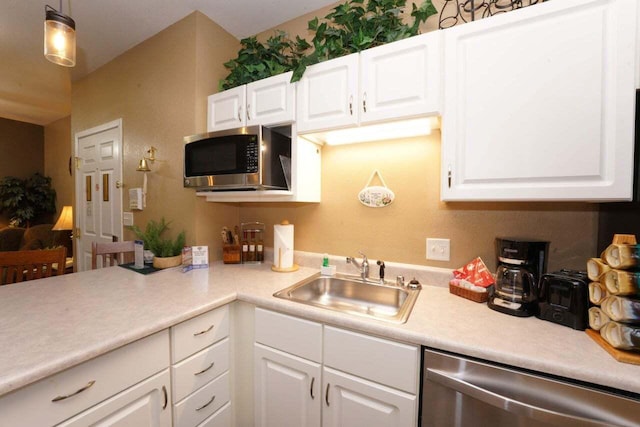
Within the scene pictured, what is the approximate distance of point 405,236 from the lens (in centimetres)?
148

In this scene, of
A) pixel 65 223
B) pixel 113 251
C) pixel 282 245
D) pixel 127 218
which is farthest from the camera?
pixel 65 223

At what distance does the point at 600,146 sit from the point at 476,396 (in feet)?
2.98

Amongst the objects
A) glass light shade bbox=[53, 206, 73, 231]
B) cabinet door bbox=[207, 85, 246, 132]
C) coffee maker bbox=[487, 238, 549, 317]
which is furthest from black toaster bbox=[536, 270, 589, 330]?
glass light shade bbox=[53, 206, 73, 231]

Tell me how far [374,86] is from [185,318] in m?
1.29

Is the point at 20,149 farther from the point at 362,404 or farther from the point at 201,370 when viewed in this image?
the point at 362,404

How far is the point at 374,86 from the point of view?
1203 millimetres

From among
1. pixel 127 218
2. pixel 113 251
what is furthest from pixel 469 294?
pixel 127 218

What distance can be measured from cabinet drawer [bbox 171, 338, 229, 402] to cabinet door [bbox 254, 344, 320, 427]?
0.16 metres

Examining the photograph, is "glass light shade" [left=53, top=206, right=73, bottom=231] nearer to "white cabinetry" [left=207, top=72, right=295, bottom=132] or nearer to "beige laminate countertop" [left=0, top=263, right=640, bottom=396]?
"beige laminate countertop" [left=0, top=263, right=640, bottom=396]

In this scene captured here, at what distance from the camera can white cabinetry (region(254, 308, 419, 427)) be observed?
0.89m

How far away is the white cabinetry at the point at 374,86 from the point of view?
3.58 feet

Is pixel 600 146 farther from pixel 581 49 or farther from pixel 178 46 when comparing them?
pixel 178 46

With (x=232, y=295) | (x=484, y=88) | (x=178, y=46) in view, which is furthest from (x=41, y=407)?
(x=178, y=46)

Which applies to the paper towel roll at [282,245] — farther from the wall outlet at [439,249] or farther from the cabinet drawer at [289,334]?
the wall outlet at [439,249]
